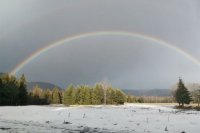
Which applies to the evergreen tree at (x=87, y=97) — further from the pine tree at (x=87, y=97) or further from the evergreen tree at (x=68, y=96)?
the evergreen tree at (x=68, y=96)

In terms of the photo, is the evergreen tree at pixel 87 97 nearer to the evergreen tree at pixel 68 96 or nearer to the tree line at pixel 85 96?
the tree line at pixel 85 96

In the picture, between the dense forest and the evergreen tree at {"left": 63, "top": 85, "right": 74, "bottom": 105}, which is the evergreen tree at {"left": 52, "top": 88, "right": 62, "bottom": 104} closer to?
the dense forest

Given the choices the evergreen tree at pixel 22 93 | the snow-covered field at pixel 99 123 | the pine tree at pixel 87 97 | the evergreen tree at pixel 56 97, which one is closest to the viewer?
the snow-covered field at pixel 99 123

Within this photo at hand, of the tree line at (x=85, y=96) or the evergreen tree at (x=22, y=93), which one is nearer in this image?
the evergreen tree at (x=22, y=93)

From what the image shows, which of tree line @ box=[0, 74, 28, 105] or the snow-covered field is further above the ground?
tree line @ box=[0, 74, 28, 105]

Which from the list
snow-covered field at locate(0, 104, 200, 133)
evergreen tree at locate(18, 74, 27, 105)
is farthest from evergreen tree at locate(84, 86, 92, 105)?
snow-covered field at locate(0, 104, 200, 133)

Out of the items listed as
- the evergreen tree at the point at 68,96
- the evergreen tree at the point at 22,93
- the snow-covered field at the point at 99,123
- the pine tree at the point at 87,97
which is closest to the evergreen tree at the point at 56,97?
the evergreen tree at the point at 68,96

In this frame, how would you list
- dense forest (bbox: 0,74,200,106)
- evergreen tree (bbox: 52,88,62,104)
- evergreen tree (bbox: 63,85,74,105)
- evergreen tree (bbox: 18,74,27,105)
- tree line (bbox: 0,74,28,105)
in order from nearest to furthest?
tree line (bbox: 0,74,28,105)
dense forest (bbox: 0,74,200,106)
evergreen tree (bbox: 18,74,27,105)
evergreen tree (bbox: 63,85,74,105)
evergreen tree (bbox: 52,88,62,104)

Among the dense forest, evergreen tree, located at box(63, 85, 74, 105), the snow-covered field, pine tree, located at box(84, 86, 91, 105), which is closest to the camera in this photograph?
the snow-covered field

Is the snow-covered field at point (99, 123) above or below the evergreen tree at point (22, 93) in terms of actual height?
below

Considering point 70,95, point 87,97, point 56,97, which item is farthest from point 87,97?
point 56,97

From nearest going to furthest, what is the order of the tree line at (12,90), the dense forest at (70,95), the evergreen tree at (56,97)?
the tree line at (12,90), the dense forest at (70,95), the evergreen tree at (56,97)

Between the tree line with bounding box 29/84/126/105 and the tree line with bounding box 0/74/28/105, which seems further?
the tree line with bounding box 29/84/126/105

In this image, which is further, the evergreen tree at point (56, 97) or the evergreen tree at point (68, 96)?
the evergreen tree at point (56, 97)
